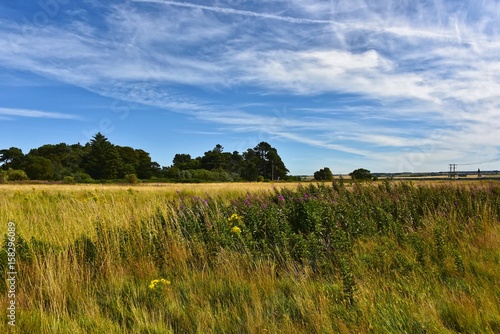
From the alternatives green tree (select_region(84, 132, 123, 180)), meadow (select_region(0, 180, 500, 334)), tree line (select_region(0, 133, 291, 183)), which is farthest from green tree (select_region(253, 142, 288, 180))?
meadow (select_region(0, 180, 500, 334))

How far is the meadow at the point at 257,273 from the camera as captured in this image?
2.93 meters

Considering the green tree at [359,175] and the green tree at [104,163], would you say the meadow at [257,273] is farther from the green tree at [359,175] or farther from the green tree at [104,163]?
the green tree at [104,163]

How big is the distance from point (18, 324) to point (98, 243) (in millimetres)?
2251

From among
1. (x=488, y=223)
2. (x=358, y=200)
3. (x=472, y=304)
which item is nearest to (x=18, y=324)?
→ (x=472, y=304)

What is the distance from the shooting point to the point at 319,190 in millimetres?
8625

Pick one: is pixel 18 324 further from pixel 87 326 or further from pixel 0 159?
pixel 0 159

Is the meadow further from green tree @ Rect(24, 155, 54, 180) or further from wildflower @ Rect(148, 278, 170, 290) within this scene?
green tree @ Rect(24, 155, 54, 180)

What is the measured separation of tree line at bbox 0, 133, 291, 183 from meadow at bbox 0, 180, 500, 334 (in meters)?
57.0

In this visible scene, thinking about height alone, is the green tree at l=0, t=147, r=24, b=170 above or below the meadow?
above

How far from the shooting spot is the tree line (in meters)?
64.7

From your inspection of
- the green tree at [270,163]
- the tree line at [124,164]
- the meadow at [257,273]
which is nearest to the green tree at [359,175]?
the meadow at [257,273]

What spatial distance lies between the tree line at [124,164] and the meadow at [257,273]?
187ft

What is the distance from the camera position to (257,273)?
409cm

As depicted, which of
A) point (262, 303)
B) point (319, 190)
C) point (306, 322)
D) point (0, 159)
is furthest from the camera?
point (0, 159)
